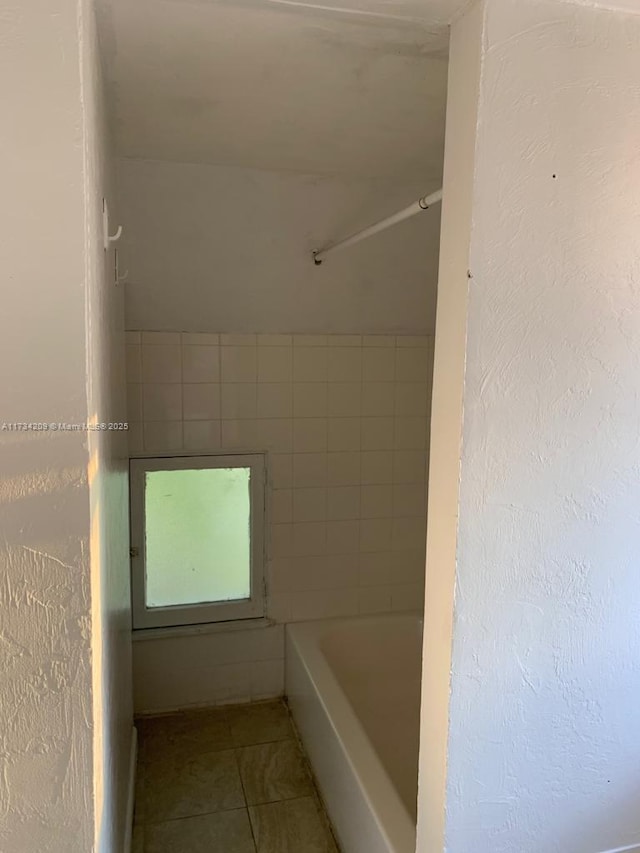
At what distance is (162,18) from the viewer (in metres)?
1.26

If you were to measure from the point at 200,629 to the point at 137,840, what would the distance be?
2.53 feet

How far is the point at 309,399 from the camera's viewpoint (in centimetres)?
257

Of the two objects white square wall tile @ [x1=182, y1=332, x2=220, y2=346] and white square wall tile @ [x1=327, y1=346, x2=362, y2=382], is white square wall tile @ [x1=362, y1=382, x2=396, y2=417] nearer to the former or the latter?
white square wall tile @ [x1=327, y1=346, x2=362, y2=382]

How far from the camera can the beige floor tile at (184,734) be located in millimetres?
2371

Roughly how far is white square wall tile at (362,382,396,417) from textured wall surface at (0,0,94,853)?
1742mm

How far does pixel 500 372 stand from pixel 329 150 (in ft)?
3.95

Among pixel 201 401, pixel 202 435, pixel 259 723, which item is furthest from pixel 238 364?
pixel 259 723

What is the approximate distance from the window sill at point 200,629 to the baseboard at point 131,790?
13.1 inches

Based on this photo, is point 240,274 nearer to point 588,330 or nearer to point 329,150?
point 329,150

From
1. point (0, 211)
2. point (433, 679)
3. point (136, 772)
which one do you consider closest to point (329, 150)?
point (0, 211)

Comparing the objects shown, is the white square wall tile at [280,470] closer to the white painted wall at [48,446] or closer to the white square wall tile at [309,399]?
the white square wall tile at [309,399]

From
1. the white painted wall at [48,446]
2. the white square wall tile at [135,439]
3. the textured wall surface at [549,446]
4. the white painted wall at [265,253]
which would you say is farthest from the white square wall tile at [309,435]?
the white painted wall at [48,446]

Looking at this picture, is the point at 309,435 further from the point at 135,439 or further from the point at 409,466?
the point at 135,439

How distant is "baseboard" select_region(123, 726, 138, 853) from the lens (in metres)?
1.81
